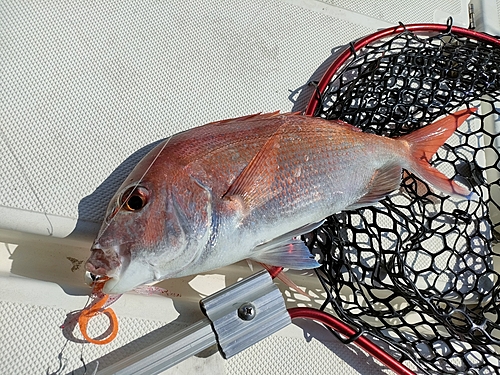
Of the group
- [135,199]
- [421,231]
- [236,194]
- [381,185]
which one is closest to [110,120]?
[135,199]

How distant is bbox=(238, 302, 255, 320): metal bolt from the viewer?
122 centimetres

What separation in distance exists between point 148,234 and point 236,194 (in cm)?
26

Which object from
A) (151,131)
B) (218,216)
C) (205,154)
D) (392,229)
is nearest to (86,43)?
(151,131)

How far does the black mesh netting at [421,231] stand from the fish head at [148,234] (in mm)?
553

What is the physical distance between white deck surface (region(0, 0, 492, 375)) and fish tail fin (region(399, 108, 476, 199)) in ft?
1.60

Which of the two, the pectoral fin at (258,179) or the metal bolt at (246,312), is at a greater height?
the pectoral fin at (258,179)

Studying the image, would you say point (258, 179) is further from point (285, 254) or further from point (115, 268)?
point (115, 268)

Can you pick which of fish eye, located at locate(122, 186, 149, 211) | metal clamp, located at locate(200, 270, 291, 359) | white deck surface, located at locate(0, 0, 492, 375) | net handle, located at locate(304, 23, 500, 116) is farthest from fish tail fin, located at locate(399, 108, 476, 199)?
fish eye, located at locate(122, 186, 149, 211)

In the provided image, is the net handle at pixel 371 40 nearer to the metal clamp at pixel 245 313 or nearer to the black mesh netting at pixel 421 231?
the black mesh netting at pixel 421 231

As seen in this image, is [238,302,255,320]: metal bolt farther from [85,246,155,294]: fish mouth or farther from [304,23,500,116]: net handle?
[304,23,500,116]: net handle

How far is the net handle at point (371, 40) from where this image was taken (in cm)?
164

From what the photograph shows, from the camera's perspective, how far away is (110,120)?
1473 millimetres

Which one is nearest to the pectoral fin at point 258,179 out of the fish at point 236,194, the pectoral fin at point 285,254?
the fish at point 236,194

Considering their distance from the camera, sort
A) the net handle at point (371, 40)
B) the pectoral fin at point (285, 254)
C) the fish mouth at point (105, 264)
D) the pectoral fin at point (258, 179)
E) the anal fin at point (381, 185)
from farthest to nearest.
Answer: the net handle at point (371, 40) → the anal fin at point (381, 185) → the pectoral fin at point (285, 254) → the pectoral fin at point (258, 179) → the fish mouth at point (105, 264)
